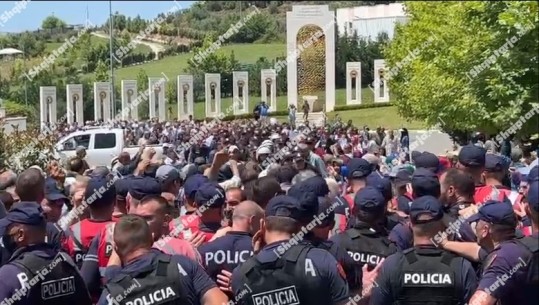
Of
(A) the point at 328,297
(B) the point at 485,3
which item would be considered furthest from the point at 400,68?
(A) the point at 328,297

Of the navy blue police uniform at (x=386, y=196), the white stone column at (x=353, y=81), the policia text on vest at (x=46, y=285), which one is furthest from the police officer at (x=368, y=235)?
the white stone column at (x=353, y=81)

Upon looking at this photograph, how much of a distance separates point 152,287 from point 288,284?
2.58 ft

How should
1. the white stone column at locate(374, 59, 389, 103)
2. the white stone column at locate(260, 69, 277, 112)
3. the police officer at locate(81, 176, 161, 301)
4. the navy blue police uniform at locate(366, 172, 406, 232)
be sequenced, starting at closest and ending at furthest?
the police officer at locate(81, 176, 161, 301) → the navy blue police uniform at locate(366, 172, 406, 232) → the white stone column at locate(260, 69, 277, 112) → the white stone column at locate(374, 59, 389, 103)

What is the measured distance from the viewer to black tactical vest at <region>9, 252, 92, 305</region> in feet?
16.7

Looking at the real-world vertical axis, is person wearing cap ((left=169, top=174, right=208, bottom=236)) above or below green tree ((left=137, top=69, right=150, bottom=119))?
below

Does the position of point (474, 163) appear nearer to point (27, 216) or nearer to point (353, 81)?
point (27, 216)

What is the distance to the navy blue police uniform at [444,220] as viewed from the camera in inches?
230

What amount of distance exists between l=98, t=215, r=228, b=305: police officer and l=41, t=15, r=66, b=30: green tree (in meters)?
98.3

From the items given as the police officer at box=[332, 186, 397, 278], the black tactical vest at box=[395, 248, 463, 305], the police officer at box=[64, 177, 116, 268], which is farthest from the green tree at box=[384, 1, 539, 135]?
the black tactical vest at box=[395, 248, 463, 305]

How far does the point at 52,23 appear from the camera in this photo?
102m

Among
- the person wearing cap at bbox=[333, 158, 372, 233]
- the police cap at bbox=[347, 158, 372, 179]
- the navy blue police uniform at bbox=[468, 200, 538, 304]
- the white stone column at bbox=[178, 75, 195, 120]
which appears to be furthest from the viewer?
the white stone column at bbox=[178, 75, 195, 120]

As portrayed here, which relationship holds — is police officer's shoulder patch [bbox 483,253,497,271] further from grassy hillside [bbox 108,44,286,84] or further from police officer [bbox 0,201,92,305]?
grassy hillside [bbox 108,44,286,84]

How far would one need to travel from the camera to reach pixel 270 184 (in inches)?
263

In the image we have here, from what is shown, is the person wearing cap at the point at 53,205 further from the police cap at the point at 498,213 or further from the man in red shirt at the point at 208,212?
the police cap at the point at 498,213
